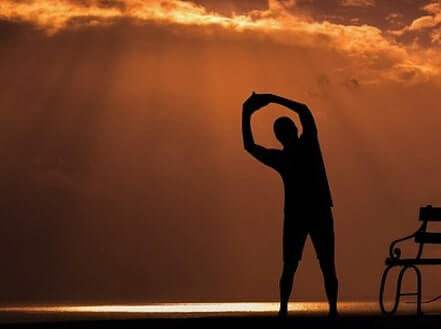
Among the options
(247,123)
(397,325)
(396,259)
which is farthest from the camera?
(396,259)

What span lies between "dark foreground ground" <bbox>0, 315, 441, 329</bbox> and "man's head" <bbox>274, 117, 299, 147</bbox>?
240 cm

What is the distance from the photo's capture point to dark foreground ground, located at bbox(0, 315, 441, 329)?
13367 mm

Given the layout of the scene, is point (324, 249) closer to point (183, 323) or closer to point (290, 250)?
point (290, 250)

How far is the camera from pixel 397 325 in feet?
44.5

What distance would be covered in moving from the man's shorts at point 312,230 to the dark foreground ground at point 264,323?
879 mm

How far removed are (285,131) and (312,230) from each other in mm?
1378

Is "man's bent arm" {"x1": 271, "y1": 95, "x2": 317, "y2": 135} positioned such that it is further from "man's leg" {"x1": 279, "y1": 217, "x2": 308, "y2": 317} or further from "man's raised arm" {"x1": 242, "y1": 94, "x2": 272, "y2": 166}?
"man's leg" {"x1": 279, "y1": 217, "x2": 308, "y2": 317}

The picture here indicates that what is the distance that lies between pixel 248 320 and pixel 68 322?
243 cm

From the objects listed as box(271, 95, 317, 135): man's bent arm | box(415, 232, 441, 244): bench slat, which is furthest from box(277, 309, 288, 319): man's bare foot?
box(415, 232, 441, 244): bench slat

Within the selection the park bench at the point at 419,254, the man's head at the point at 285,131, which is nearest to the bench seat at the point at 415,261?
the park bench at the point at 419,254

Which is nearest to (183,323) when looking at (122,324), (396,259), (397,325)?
(122,324)

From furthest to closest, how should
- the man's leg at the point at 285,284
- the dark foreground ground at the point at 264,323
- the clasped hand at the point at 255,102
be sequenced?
the clasped hand at the point at 255,102, the man's leg at the point at 285,284, the dark foreground ground at the point at 264,323

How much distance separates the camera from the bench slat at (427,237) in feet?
55.8

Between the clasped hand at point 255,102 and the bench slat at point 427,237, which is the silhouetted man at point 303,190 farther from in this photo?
the bench slat at point 427,237
